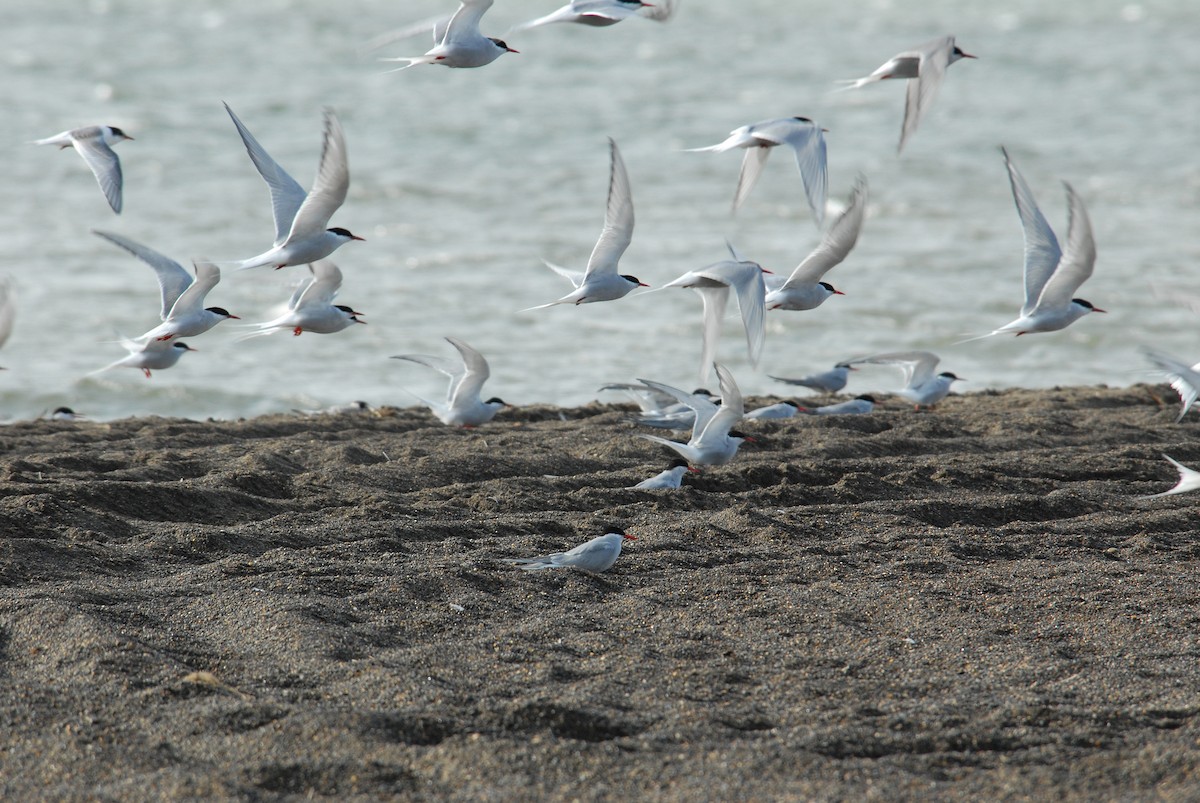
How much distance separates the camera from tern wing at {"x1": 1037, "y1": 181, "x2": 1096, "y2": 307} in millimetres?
6449

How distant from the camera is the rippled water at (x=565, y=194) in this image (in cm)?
1230

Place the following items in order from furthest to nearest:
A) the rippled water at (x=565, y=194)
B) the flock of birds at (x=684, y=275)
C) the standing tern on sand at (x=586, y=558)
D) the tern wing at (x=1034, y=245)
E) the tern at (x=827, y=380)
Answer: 1. the rippled water at (x=565, y=194)
2. the tern at (x=827, y=380)
3. the tern wing at (x=1034, y=245)
4. the flock of birds at (x=684, y=275)
5. the standing tern on sand at (x=586, y=558)

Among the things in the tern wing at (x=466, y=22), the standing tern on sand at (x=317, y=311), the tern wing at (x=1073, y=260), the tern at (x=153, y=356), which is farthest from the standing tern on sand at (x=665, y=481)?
the tern at (x=153, y=356)

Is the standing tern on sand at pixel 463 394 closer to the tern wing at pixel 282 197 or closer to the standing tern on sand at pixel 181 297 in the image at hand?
the standing tern on sand at pixel 181 297

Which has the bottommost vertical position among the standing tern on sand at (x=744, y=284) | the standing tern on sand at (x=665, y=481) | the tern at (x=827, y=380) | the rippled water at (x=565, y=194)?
the rippled water at (x=565, y=194)

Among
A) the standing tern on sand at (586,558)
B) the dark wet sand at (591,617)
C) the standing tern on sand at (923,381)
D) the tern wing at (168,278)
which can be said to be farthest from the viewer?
the standing tern on sand at (923,381)

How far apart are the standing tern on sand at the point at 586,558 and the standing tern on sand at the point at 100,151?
305 centimetres

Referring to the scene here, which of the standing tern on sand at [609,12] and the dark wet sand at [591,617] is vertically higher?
the standing tern on sand at [609,12]

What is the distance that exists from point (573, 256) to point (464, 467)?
850 cm

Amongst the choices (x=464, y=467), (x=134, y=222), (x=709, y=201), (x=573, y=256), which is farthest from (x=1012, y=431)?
(x=134, y=222)

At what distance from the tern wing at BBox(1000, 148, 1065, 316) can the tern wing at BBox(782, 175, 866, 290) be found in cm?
74

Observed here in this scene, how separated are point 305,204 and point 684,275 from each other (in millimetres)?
2026

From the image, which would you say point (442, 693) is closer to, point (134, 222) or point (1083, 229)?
point (1083, 229)

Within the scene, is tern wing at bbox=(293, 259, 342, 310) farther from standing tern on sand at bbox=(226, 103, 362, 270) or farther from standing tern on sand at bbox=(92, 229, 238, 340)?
standing tern on sand at bbox=(226, 103, 362, 270)
